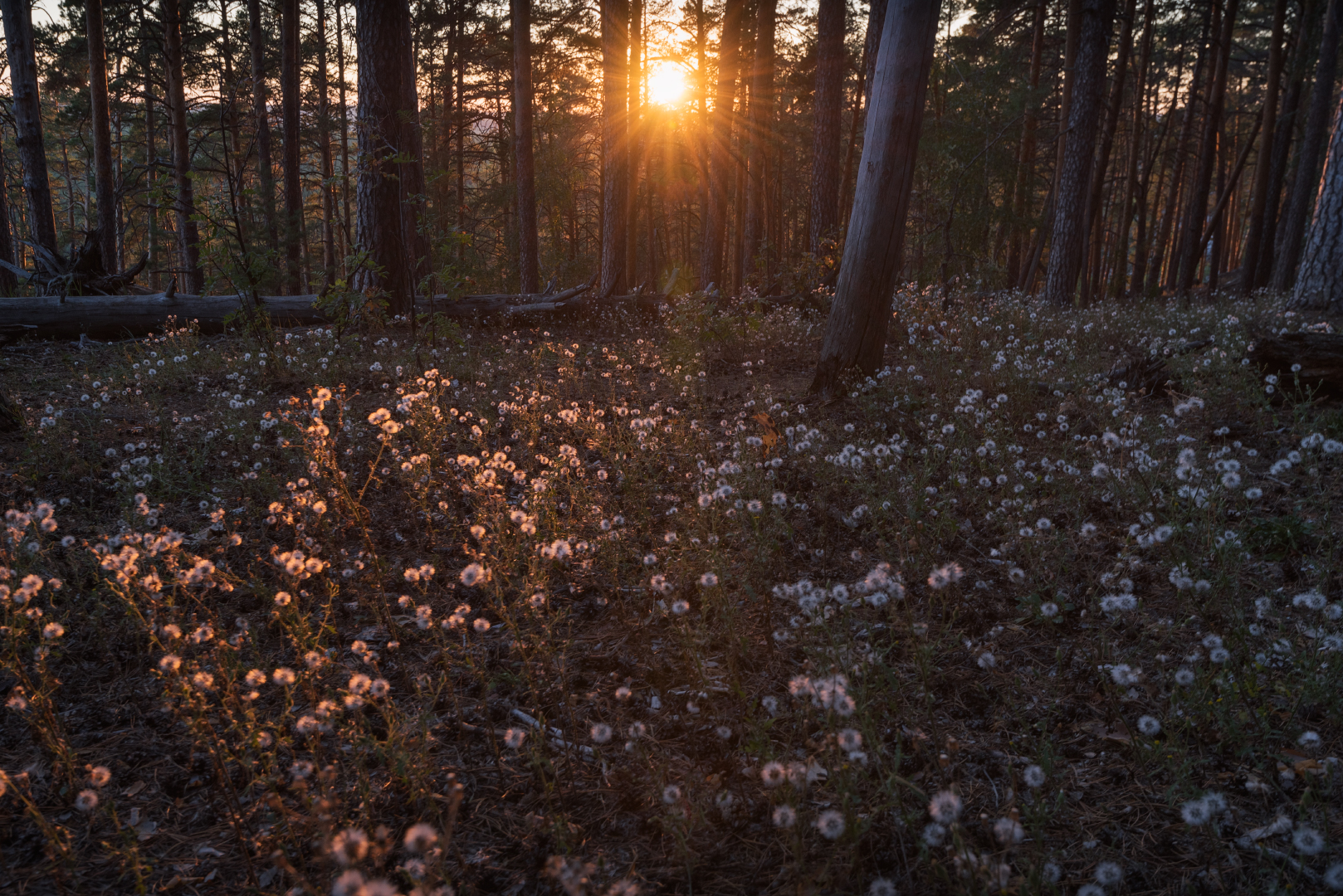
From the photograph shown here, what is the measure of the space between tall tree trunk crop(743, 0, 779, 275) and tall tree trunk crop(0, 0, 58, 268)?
1269cm

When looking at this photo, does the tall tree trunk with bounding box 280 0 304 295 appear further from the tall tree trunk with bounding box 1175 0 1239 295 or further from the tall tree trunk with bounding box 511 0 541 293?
the tall tree trunk with bounding box 1175 0 1239 295

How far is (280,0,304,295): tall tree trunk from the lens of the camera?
13600 millimetres

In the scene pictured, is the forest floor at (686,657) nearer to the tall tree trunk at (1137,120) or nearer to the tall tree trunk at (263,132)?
the tall tree trunk at (263,132)

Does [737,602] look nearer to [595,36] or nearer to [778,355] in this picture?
[778,355]

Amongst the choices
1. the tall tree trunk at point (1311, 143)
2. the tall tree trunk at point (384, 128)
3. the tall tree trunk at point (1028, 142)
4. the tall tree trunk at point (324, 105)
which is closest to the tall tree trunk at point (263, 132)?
the tall tree trunk at point (324, 105)

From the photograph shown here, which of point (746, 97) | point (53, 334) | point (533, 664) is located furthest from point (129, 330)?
point (746, 97)

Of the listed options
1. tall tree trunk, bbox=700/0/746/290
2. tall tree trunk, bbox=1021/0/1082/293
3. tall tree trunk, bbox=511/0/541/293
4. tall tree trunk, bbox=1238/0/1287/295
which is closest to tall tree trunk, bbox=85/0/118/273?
tall tree trunk, bbox=511/0/541/293

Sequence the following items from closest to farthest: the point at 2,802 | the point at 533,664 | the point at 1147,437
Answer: the point at 2,802, the point at 533,664, the point at 1147,437

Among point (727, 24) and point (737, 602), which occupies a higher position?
point (727, 24)

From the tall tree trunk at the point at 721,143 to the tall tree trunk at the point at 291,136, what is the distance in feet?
30.2

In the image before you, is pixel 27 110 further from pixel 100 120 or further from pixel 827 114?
pixel 827 114

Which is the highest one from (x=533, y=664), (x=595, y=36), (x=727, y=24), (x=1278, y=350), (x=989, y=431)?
(x=595, y=36)

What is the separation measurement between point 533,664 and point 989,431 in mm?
3727

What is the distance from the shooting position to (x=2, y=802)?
224 centimetres
